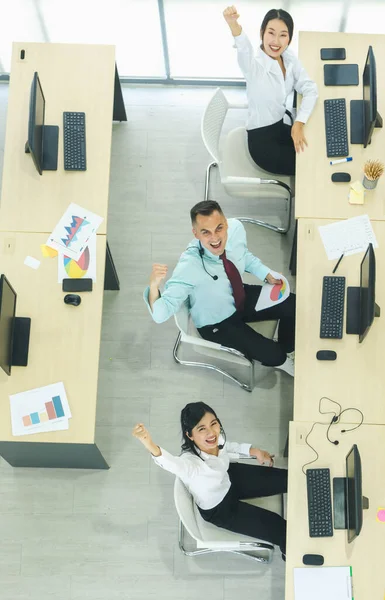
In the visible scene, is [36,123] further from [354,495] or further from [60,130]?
[354,495]

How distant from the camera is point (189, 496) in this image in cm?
342

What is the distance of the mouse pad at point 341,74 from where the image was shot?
427cm

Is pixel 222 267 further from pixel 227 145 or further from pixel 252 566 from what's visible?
pixel 252 566

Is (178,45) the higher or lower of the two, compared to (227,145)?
higher

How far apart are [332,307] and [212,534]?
140cm

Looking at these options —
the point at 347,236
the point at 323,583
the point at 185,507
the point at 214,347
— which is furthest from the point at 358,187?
the point at 323,583

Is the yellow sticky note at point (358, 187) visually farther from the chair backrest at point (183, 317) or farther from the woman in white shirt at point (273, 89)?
the chair backrest at point (183, 317)

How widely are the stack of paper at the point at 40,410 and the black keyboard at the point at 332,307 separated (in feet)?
4.81

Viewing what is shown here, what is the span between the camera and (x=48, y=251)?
12.7ft

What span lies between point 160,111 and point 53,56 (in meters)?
1.15

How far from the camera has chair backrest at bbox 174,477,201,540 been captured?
3225 millimetres

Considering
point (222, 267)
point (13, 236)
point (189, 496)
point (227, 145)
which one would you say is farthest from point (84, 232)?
point (189, 496)

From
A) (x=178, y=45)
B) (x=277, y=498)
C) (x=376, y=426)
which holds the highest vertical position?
(x=178, y=45)

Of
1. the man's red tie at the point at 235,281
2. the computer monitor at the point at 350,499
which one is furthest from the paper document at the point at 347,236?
the computer monitor at the point at 350,499
